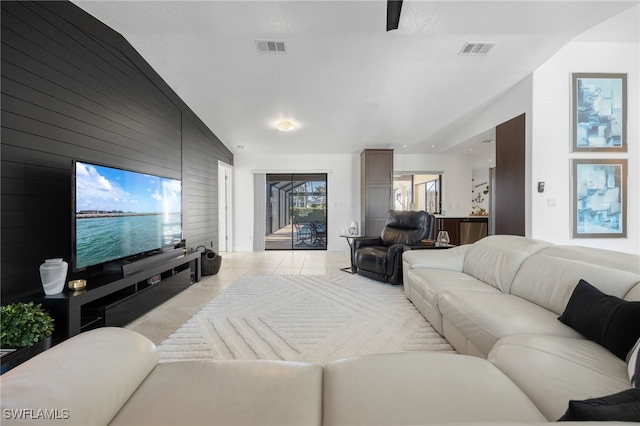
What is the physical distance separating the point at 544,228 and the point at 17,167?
16.9 feet

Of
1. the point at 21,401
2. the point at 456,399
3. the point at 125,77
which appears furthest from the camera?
the point at 125,77

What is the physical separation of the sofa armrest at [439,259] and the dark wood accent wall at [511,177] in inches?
45.8

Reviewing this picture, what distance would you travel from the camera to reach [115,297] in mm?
2365

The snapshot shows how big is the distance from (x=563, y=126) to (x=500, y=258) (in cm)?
224

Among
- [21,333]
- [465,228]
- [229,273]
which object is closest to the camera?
[21,333]

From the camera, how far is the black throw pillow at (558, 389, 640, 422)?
0.63m

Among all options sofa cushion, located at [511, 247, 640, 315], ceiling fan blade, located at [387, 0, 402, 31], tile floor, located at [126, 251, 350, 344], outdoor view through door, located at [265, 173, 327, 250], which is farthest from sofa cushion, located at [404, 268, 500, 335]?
outdoor view through door, located at [265, 173, 327, 250]

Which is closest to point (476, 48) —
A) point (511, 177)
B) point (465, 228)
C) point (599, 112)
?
point (511, 177)

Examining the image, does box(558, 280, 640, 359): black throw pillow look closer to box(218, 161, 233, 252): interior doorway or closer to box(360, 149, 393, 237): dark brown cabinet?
box(360, 149, 393, 237): dark brown cabinet

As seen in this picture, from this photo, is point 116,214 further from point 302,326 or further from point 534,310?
point 534,310

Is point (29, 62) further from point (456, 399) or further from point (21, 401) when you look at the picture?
point (456, 399)

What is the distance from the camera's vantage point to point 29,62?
1.85 m

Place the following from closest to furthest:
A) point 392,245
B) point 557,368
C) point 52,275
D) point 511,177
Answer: point 557,368 < point 52,275 < point 511,177 < point 392,245

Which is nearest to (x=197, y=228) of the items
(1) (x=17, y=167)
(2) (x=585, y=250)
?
(1) (x=17, y=167)
